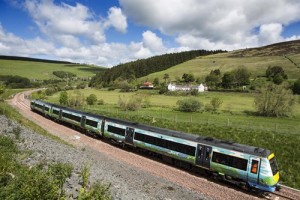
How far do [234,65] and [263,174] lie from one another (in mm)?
130845

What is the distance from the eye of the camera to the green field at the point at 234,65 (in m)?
118

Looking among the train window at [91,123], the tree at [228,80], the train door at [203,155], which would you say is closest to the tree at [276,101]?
the train window at [91,123]

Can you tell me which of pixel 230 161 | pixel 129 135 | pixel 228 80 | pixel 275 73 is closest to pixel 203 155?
pixel 230 161

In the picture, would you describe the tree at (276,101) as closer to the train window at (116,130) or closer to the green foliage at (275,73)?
the train window at (116,130)

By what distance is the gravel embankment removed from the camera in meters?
15.6

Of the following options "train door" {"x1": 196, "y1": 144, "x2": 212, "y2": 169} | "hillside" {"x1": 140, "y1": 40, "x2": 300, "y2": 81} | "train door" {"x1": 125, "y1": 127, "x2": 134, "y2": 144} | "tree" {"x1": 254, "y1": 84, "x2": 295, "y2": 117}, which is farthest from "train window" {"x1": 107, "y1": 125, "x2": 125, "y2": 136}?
"hillside" {"x1": 140, "y1": 40, "x2": 300, "y2": 81}

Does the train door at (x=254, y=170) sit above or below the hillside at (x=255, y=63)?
below

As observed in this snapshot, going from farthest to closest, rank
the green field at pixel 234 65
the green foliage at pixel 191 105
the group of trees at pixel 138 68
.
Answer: the group of trees at pixel 138 68
the green field at pixel 234 65
the green foliage at pixel 191 105

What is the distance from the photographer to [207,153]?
1939 centimetres

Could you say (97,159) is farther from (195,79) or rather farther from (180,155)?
(195,79)

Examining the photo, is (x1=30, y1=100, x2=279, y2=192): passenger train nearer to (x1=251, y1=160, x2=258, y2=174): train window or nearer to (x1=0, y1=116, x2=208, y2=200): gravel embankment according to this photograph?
(x1=251, y1=160, x2=258, y2=174): train window

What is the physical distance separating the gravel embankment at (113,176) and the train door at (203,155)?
2.77 meters

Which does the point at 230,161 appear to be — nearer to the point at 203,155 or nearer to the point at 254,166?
the point at 254,166

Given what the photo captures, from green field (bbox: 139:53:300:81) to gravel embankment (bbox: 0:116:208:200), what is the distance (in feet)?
327
